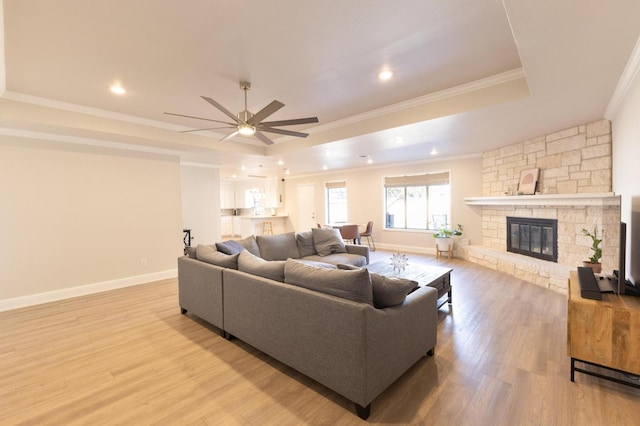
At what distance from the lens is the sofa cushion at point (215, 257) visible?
2941 mm

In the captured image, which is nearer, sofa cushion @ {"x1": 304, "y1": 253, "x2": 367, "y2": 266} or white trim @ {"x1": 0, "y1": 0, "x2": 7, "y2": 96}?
white trim @ {"x1": 0, "y1": 0, "x2": 7, "y2": 96}

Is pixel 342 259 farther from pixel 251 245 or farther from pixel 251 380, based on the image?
pixel 251 380

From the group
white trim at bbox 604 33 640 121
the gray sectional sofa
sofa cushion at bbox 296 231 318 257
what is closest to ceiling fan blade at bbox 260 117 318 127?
the gray sectional sofa

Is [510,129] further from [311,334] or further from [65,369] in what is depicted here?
[65,369]

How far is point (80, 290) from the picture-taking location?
438 centimetres

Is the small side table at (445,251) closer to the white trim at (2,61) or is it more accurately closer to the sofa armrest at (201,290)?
the sofa armrest at (201,290)

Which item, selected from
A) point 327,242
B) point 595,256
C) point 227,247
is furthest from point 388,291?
point 595,256

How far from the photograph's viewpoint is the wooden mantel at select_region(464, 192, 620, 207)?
3.73 m

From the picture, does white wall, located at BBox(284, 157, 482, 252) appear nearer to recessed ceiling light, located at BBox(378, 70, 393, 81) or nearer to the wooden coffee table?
the wooden coffee table

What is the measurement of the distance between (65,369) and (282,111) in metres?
3.73

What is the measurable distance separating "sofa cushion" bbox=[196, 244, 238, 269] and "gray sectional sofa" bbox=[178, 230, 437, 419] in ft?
0.05

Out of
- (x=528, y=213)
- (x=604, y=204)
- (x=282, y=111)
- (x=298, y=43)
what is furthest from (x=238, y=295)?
(x=528, y=213)

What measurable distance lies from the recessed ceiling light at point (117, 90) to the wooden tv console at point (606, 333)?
4902mm

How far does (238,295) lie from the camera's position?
2621 millimetres
